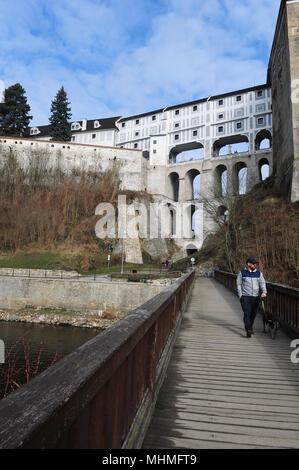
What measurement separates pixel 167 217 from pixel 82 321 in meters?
35.8

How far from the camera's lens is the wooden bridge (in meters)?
0.86

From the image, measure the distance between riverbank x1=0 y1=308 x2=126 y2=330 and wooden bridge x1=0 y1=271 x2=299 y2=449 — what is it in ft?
50.8

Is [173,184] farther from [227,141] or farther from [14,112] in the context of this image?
[14,112]

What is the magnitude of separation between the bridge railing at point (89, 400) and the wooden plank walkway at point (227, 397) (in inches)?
15.9
